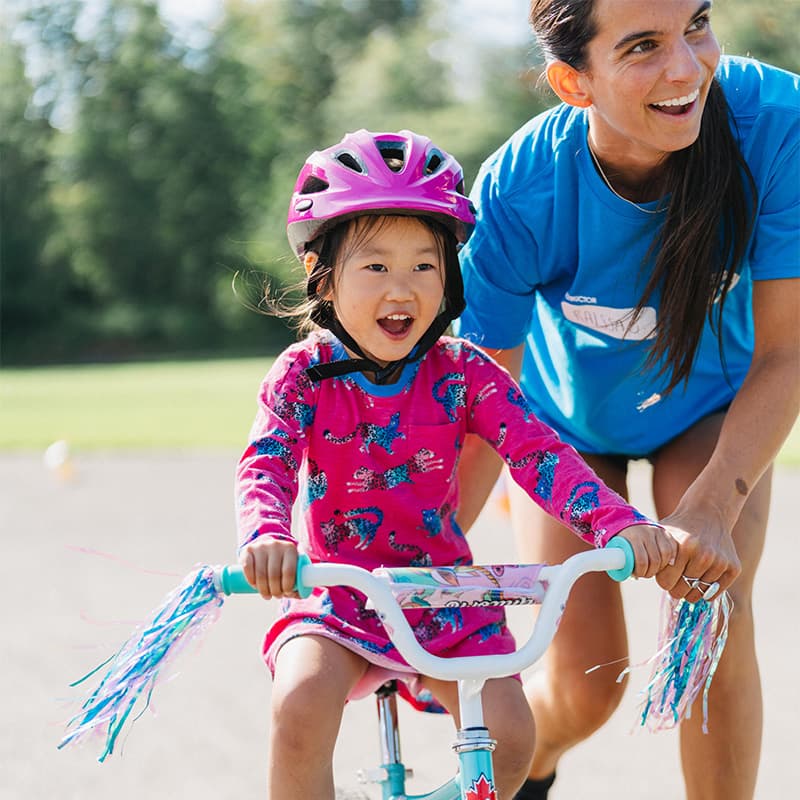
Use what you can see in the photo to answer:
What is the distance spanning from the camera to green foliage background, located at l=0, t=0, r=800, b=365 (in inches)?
1919

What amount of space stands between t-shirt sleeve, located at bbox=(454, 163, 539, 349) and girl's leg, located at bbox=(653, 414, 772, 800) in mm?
755

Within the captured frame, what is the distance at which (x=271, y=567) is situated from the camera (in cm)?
229

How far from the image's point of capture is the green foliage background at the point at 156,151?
48750 mm

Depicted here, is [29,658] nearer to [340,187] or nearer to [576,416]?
[576,416]

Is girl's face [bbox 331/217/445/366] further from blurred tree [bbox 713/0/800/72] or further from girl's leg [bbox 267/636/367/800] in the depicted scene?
blurred tree [bbox 713/0/800/72]

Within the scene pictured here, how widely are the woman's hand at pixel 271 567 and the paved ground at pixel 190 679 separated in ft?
0.79

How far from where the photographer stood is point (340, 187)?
2.80m

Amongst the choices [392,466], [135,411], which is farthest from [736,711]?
[135,411]

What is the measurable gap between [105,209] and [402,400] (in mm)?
51343

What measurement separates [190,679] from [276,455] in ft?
9.89

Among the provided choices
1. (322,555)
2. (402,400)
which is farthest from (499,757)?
(402,400)

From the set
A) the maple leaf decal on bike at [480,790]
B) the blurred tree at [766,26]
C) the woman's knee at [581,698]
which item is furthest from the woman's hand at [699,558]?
the blurred tree at [766,26]

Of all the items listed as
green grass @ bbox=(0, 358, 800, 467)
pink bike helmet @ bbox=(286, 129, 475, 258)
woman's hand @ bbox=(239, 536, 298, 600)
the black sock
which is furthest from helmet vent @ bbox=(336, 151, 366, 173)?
green grass @ bbox=(0, 358, 800, 467)

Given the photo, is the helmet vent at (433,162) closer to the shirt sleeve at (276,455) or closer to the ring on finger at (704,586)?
the shirt sleeve at (276,455)
